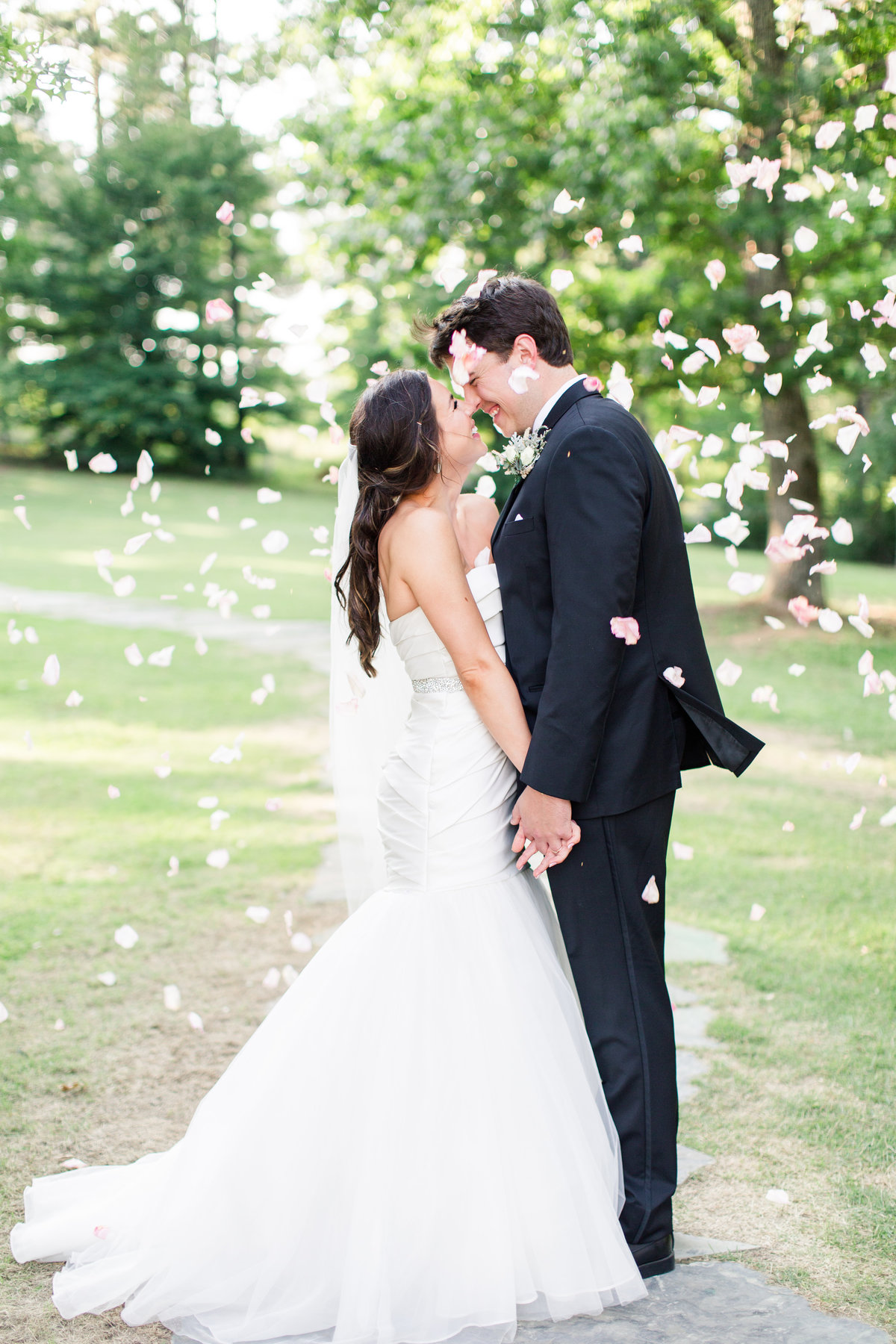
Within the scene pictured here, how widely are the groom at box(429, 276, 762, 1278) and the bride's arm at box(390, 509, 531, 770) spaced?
0.17 ft

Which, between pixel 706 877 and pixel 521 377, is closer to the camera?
pixel 521 377

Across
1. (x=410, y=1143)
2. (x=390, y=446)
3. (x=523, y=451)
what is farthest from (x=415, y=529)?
(x=410, y=1143)

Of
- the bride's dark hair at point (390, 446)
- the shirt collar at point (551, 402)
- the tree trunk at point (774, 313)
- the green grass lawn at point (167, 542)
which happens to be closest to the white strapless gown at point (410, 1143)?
the bride's dark hair at point (390, 446)

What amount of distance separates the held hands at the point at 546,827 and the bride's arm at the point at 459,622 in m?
0.11

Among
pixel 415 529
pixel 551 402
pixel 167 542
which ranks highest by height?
pixel 551 402

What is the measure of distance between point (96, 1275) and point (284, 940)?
2.27 meters

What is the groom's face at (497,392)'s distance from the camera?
2658 mm

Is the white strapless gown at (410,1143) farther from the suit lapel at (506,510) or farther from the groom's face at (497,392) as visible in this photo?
the groom's face at (497,392)

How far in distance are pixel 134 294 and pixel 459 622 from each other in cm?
3271

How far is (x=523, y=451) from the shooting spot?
266 cm

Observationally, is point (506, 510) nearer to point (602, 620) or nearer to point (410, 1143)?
point (602, 620)

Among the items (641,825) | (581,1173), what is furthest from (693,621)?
(581,1173)

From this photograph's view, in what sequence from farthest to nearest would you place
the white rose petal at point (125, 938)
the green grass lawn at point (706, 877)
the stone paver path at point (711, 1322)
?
the white rose petal at point (125, 938)
the green grass lawn at point (706, 877)
the stone paver path at point (711, 1322)

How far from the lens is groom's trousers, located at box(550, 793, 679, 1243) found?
2.50m
